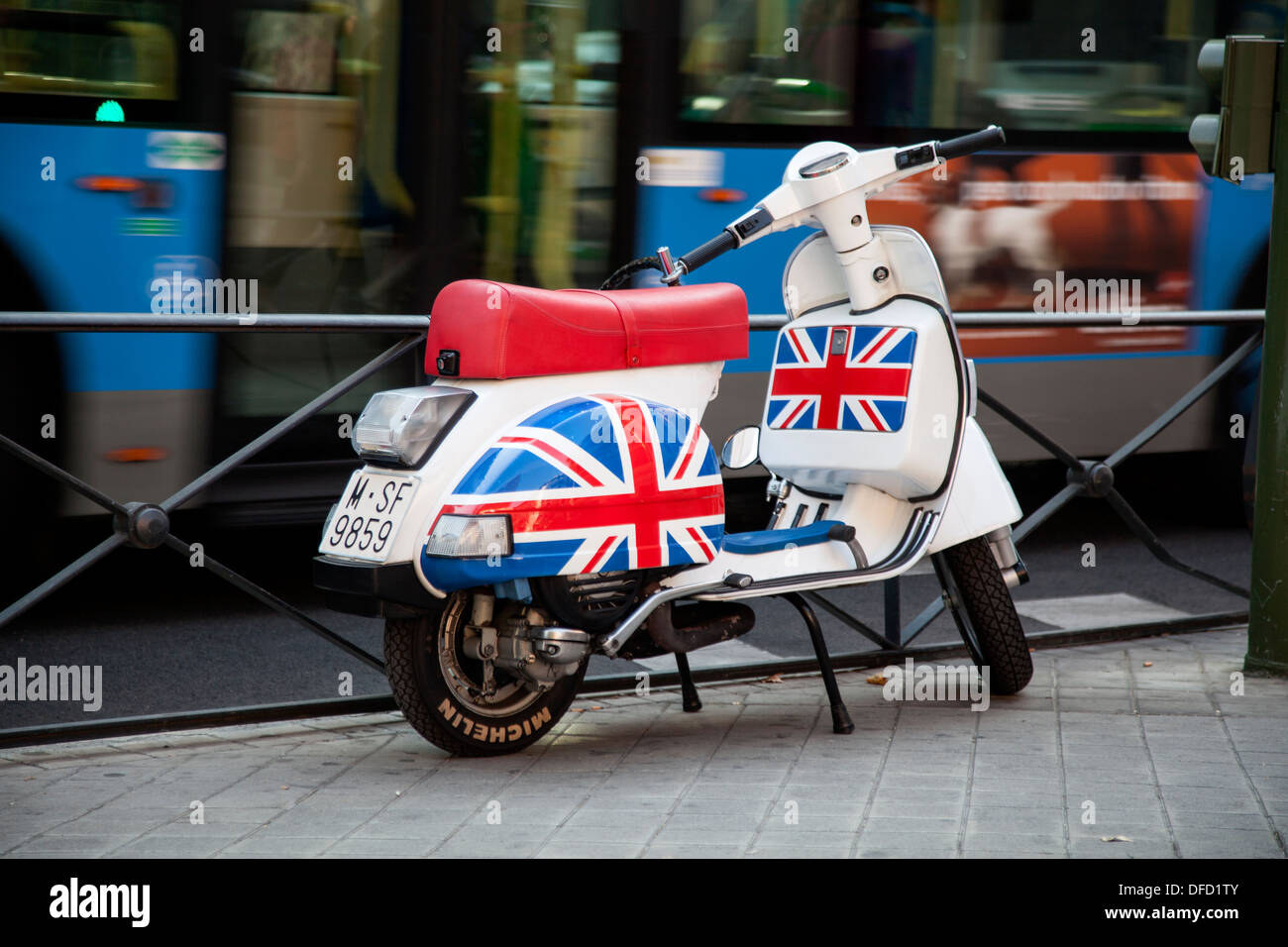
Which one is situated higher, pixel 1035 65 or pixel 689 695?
pixel 1035 65

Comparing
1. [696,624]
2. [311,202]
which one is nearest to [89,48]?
[311,202]

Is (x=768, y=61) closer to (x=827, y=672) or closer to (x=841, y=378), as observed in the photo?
(x=841, y=378)

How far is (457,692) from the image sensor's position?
15.5ft

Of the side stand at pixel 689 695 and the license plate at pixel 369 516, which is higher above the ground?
the license plate at pixel 369 516

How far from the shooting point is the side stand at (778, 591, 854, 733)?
5.15m

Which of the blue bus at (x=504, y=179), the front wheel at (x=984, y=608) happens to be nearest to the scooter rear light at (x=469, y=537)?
the front wheel at (x=984, y=608)

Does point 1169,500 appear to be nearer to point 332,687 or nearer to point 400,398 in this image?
point 332,687

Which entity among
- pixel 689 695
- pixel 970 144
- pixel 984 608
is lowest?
pixel 689 695

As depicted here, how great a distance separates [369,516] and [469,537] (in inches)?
12.6

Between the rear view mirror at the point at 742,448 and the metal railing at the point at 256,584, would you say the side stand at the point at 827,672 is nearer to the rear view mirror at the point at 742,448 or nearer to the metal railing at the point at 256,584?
the rear view mirror at the point at 742,448

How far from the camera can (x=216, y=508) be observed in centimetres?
722

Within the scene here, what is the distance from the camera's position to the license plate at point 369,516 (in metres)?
4.50

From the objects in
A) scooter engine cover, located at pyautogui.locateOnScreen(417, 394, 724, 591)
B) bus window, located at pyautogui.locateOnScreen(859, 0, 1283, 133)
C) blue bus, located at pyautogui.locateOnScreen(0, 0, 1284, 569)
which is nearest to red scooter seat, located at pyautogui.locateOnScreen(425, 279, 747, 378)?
scooter engine cover, located at pyautogui.locateOnScreen(417, 394, 724, 591)
